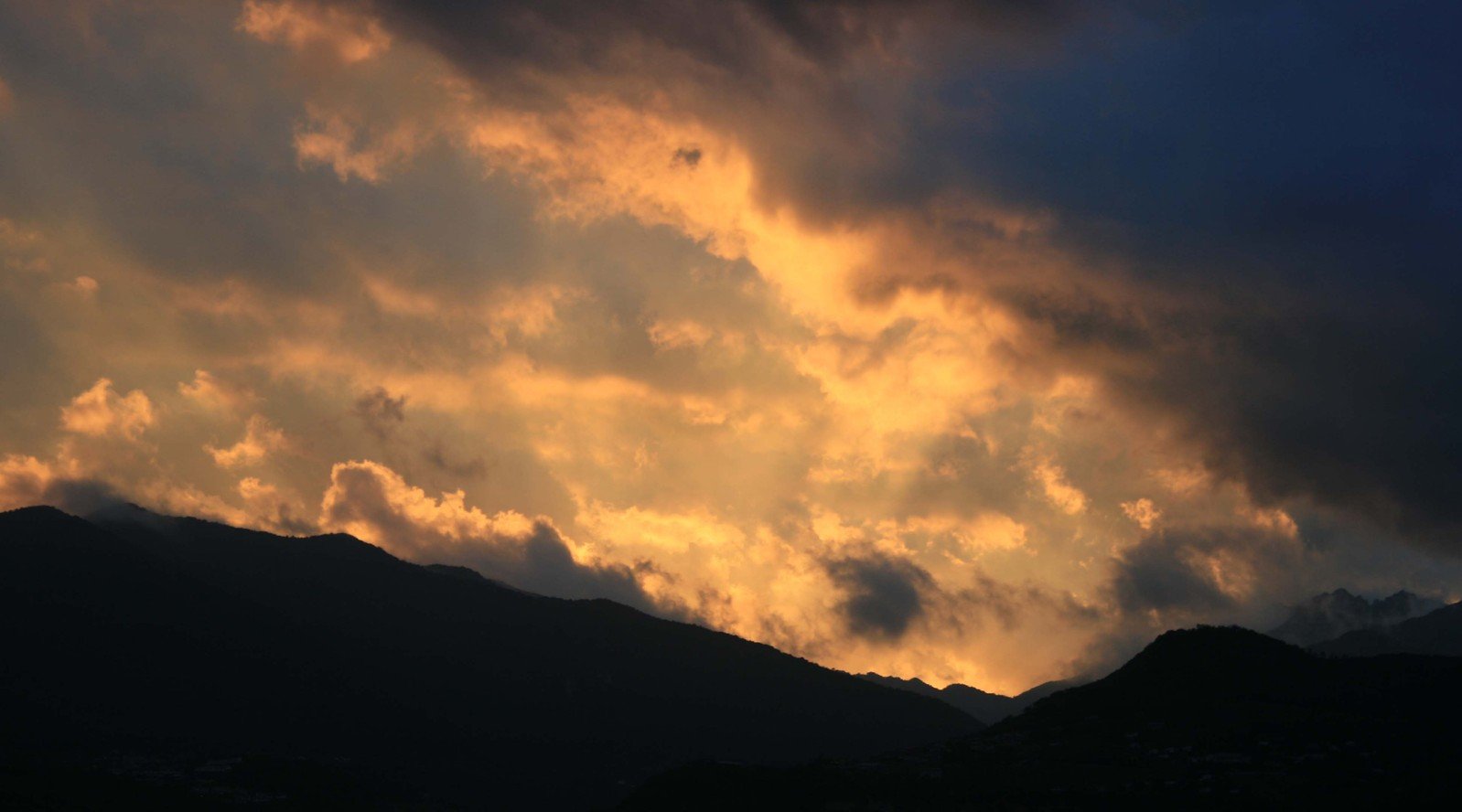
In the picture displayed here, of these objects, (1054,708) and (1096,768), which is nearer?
(1096,768)

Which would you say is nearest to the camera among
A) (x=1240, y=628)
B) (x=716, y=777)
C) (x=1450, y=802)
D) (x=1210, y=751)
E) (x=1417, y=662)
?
(x=1450, y=802)

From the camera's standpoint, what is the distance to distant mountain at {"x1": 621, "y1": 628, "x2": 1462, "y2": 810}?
125 meters

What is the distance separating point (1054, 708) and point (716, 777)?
2277 inches

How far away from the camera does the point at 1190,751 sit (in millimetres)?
142500

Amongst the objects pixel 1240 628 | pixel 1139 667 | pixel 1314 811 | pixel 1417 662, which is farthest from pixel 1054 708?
pixel 1314 811

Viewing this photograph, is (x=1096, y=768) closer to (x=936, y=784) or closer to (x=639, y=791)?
(x=936, y=784)

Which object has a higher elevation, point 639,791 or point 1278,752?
point 1278,752

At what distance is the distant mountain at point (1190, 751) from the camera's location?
12531 centimetres

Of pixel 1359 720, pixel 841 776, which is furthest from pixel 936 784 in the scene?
pixel 1359 720

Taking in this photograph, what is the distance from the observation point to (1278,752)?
448 ft

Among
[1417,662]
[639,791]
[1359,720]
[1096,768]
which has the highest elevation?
[1417,662]

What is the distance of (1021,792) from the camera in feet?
431

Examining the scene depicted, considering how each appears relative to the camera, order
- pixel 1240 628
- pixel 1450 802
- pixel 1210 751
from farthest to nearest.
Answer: pixel 1240 628 → pixel 1210 751 → pixel 1450 802

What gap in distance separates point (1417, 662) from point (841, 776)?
292ft
